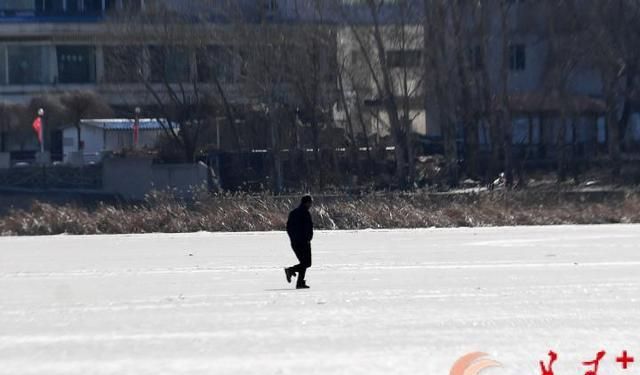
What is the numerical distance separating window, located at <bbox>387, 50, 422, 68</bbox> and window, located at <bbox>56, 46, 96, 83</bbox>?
74.7 feet

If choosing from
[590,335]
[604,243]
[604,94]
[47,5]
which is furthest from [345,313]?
[47,5]

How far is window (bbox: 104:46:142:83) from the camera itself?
176ft

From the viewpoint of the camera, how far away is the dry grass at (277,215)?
107 feet

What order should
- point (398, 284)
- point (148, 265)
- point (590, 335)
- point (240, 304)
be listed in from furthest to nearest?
1. point (148, 265)
2. point (398, 284)
3. point (240, 304)
4. point (590, 335)

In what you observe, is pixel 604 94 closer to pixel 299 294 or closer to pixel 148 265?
pixel 148 265

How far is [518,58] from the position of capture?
59.2 meters

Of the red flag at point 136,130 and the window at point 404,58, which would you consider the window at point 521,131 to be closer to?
the window at point 404,58

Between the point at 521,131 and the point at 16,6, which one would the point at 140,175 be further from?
the point at 16,6

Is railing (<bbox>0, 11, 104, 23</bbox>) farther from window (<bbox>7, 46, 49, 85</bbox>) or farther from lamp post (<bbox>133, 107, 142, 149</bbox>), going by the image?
lamp post (<bbox>133, 107, 142, 149</bbox>)

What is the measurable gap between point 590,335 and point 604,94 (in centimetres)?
3995

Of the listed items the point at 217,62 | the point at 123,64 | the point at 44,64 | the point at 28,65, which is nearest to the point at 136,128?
the point at 123,64

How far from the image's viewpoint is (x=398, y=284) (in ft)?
61.1

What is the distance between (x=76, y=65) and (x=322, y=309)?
2161 inches

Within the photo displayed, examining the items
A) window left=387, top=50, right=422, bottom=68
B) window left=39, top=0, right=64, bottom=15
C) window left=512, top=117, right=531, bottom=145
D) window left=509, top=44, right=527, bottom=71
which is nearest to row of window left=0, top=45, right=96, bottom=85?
window left=39, top=0, right=64, bottom=15
